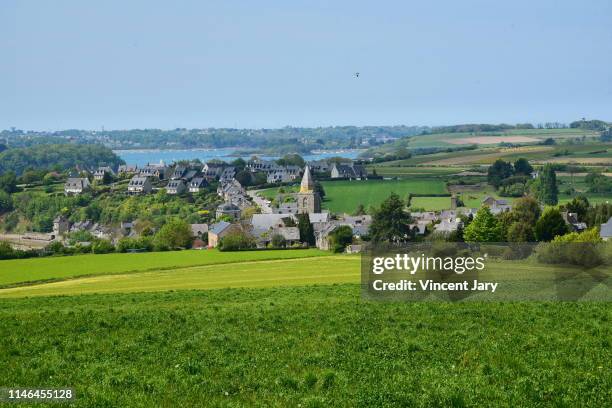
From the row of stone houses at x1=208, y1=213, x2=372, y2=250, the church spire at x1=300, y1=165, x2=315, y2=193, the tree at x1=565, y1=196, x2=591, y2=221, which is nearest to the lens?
the row of stone houses at x1=208, y1=213, x2=372, y2=250

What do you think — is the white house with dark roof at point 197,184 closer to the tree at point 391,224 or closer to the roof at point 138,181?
the roof at point 138,181

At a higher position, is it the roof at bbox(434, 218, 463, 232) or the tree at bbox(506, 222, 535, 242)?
the tree at bbox(506, 222, 535, 242)

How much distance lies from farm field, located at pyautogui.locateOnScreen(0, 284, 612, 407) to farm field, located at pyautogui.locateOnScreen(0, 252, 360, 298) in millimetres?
12198

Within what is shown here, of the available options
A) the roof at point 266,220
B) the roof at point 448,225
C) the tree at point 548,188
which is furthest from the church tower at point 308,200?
the tree at point 548,188

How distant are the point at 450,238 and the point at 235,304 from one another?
35.8 m

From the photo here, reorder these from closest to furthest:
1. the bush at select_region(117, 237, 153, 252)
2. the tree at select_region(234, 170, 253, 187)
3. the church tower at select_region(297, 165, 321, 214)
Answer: the bush at select_region(117, 237, 153, 252), the church tower at select_region(297, 165, 321, 214), the tree at select_region(234, 170, 253, 187)

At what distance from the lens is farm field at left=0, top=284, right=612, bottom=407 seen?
478 inches

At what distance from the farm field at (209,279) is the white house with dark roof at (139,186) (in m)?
84.0

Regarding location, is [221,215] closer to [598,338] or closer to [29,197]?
[29,197]

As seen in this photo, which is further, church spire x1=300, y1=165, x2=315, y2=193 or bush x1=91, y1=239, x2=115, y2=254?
church spire x1=300, y1=165, x2=315, y2=193

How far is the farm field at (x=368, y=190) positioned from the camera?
348 ft

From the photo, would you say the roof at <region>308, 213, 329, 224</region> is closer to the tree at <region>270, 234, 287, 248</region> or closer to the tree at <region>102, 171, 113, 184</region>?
the tree at <region>270, 234, 287, 248</region>

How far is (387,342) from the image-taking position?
1560 cm

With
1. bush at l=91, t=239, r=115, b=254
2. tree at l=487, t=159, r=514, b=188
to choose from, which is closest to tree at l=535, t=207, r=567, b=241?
bush at l=91, t=239, r=115, b=254
